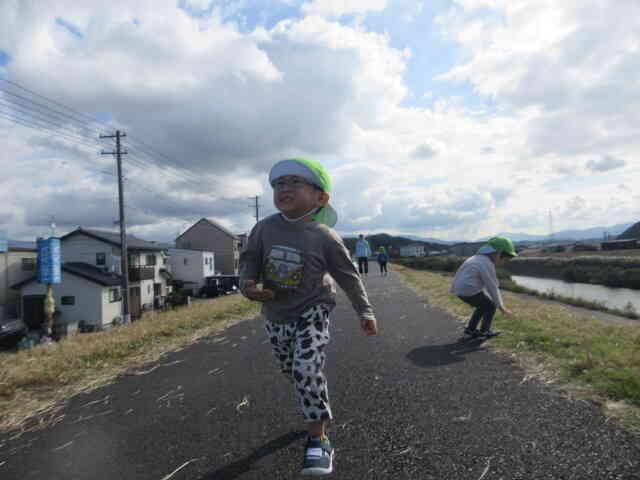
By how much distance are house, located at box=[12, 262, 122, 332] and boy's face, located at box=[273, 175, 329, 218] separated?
4021cm

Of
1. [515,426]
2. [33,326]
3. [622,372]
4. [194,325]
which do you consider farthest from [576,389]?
[33,326]

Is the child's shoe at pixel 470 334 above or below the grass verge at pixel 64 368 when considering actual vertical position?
below

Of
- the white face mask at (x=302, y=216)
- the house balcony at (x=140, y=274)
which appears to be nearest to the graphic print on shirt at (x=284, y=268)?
the white face mask at (x=302, y=216)

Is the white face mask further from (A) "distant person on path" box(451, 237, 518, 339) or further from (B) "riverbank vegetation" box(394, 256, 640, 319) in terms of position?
(B) "riverbank vegetation" box(394, 256, 640, 319)

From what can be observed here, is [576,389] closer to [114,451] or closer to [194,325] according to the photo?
[114,451]

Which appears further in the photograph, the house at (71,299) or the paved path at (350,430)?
the house at (71,299)

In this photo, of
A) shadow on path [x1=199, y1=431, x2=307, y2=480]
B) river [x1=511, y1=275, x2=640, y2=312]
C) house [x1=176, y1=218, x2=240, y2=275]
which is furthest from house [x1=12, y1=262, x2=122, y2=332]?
shadow on path [x1=199, y1=431, x2=307, y2=480]

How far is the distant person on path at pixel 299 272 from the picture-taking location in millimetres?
2482

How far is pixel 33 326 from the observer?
119 ft

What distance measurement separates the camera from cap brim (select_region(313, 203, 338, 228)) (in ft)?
9.37

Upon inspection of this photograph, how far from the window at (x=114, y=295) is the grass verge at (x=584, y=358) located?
4089cm

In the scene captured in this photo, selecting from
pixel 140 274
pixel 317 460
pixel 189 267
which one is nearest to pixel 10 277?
pixel 140 274

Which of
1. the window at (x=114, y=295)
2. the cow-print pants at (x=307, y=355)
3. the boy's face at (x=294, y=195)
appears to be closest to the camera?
the cow-print pants at (x=307, y=355)

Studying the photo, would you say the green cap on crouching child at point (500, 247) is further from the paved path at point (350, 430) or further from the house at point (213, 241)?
the house at point (213, 241)
